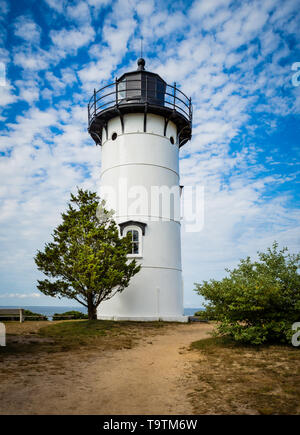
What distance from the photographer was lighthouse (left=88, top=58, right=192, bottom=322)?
1975 cm

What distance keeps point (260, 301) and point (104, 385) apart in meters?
5.00

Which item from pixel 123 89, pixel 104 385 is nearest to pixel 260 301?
pixel 104 385

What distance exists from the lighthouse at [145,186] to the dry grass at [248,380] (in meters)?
9.85

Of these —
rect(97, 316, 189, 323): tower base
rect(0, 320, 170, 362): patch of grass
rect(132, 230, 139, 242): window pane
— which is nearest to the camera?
rect(0, 320, 170, 362): patch of grass

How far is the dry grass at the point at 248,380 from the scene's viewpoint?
5320 millimetres

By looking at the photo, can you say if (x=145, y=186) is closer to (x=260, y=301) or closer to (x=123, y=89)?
(x=123, y=89)

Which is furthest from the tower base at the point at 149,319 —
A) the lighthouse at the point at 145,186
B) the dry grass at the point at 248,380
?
the dry grass at the point at 248,380

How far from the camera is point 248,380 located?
677cm

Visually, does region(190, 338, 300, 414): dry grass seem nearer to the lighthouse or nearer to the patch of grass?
the patch of grass

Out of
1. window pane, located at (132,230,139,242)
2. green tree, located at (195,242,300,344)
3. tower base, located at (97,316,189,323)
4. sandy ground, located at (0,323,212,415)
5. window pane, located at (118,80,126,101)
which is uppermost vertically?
window pane, located at (118,80,126,101)

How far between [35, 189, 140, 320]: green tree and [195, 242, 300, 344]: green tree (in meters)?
6.01

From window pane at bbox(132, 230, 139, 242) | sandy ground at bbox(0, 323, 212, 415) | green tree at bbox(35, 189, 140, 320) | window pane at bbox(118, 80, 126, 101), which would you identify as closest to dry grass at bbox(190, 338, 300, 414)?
sandy ground at bbox(0, 323, 212, 415)

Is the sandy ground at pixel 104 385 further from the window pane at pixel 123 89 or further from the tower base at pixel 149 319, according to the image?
the window pane at pixel 123 89
